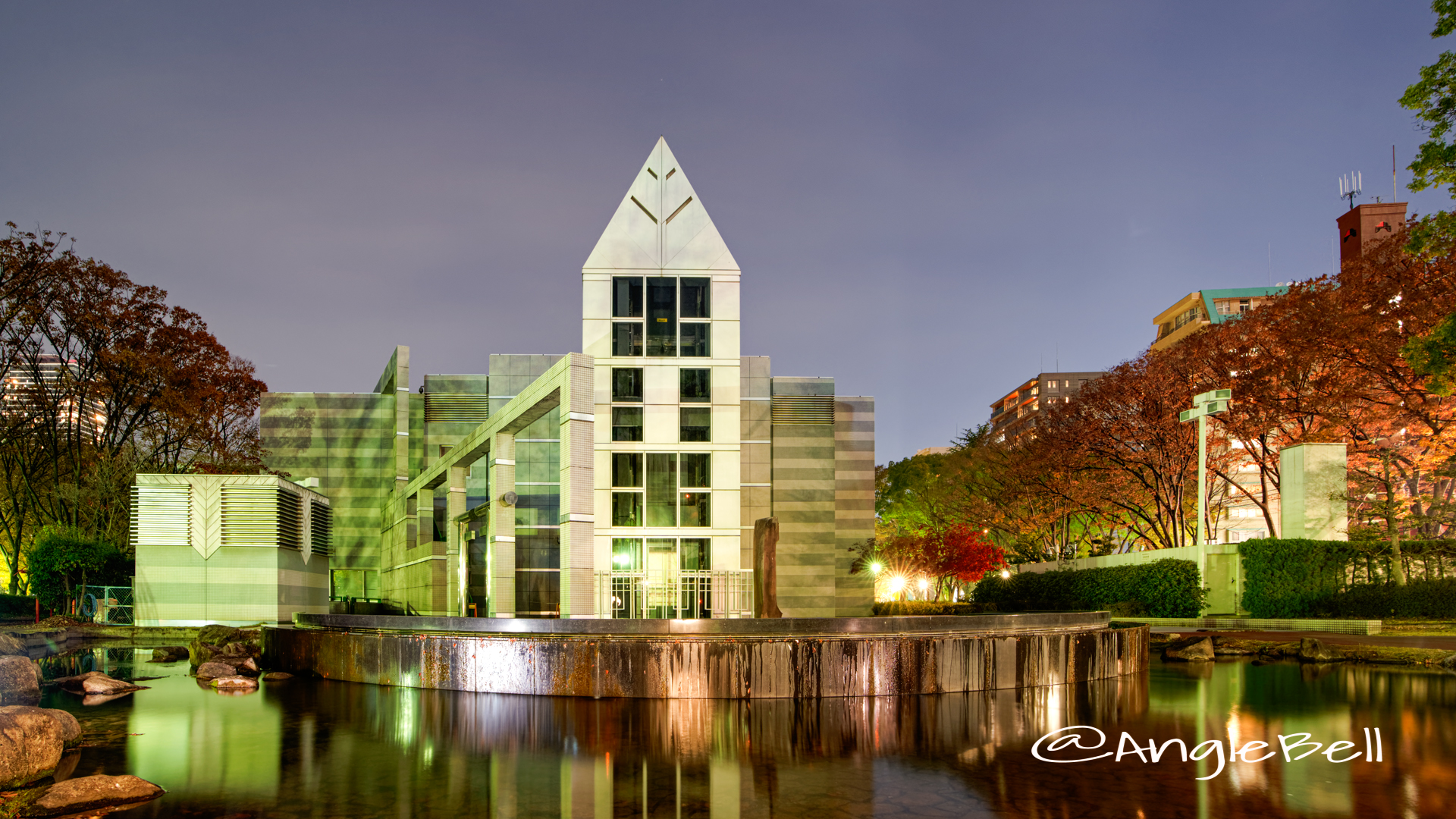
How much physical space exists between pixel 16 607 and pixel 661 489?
21654mm

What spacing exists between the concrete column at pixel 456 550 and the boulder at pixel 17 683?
2072cm

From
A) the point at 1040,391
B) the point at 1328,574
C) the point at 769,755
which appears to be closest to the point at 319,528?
the point at 769,755

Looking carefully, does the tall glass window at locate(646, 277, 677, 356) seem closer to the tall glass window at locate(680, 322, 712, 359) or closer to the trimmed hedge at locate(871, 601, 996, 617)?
the tall glass window at locate(680, 322, 712, 359)

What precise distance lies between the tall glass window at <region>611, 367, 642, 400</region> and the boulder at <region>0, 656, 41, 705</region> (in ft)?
81.5

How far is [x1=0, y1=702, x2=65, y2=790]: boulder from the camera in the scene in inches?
320

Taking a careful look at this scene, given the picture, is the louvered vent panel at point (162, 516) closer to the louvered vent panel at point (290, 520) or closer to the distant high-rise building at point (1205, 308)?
the louvered vent panel at point (290, 520)

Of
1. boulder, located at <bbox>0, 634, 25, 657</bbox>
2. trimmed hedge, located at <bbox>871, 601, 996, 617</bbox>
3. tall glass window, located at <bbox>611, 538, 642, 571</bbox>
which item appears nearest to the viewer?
boulder, located at <bbox>0, 634, 25, 657</bbox>

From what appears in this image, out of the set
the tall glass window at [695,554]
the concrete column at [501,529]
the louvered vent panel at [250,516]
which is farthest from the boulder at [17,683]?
the tall glass window at [695,554]

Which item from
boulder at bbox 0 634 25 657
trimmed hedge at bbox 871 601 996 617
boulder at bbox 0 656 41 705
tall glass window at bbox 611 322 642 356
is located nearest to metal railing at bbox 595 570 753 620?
trimmed hedge at bbox 871 601 996 617

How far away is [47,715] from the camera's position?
8992 millimetres

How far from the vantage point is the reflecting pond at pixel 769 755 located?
24.2ft

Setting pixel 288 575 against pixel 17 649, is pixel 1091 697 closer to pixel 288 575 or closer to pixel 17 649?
pixel 17 649

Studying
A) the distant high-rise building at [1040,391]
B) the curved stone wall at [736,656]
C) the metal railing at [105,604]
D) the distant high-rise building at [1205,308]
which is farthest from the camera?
the distant high-rise building at [1040,391]

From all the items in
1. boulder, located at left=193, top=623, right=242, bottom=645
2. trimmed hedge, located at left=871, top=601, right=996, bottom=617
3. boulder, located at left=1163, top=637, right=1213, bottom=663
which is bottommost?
trimmed hedge, located at left=871, top=601, right=996, bottom=617
